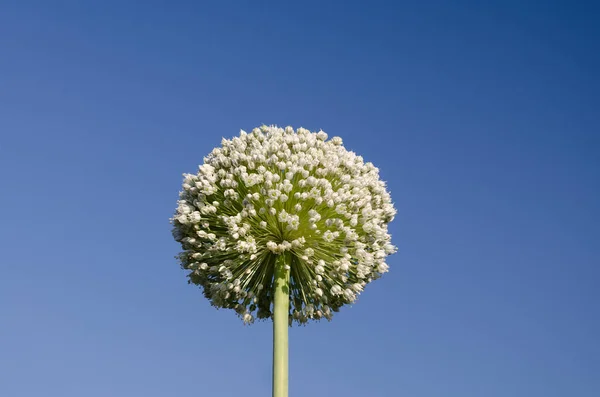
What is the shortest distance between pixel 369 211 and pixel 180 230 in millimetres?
3130

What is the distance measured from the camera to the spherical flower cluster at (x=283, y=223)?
10.3m

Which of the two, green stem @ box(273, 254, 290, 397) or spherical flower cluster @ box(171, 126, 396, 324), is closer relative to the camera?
green stem @ box(273, 254, 290, 397)

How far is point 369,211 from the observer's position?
10758 millimetres

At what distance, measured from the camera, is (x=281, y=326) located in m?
10.1

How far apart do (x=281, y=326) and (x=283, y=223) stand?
1.55 meters

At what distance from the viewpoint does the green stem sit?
9.73m

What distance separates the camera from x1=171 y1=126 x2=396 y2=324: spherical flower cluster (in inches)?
407

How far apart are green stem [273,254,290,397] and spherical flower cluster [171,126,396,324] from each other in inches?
6.9

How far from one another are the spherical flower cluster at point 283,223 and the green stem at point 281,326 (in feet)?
0.57

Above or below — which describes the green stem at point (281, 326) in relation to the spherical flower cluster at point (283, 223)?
below

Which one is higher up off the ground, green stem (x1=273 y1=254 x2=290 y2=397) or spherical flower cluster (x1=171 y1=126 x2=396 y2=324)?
spherical flower cluster (x1=171 y1=126 x2=396 y2=324)

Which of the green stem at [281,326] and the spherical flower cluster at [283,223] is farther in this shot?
the spherical flower cluster at [283,223]

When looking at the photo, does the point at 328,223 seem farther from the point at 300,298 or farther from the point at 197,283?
the point at 197,283

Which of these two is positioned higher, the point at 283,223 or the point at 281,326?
the point at 283,223
